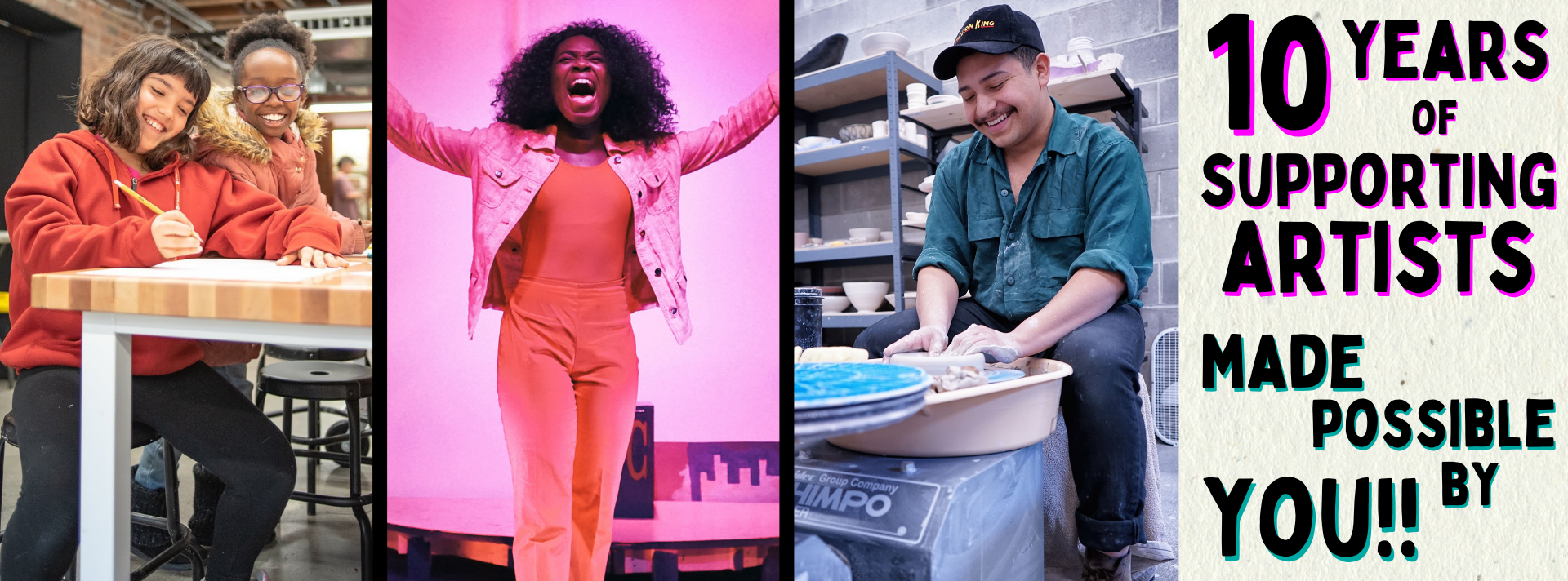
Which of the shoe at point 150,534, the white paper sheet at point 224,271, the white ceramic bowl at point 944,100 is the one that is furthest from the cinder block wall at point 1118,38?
the shoe at point 150,534

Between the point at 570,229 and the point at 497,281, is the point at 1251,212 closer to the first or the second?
the point at 570,229

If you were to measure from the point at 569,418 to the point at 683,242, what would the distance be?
1.09 feet

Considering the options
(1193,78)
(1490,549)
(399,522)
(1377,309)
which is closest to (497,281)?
(399,522)

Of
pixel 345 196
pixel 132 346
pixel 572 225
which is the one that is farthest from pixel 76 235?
pixel 345 196

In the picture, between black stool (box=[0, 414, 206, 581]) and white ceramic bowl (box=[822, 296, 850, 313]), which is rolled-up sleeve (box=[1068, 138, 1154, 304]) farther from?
black stool (box=[0, 414, 206, 581])

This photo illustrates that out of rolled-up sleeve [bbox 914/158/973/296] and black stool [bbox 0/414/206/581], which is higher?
rolled-up sleeve [bbox 914/158/973/296]

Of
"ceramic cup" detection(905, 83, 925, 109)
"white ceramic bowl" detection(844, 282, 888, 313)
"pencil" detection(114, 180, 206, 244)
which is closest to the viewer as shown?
"pencil" detection(114, 180, 206, 244)

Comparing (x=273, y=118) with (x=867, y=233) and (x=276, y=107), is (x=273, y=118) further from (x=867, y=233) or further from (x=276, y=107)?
(x=867, y=233)

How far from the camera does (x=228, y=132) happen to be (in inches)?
63.2

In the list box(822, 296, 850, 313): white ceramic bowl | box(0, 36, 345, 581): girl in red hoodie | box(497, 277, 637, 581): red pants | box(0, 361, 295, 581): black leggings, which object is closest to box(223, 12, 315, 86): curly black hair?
box(0, 36, 345, 581): girl in red hoodie

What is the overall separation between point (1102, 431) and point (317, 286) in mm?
1348

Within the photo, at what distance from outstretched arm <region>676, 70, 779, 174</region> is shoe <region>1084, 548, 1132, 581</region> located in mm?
1023

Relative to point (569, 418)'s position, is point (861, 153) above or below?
above

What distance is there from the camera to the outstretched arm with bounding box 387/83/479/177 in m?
1.06
